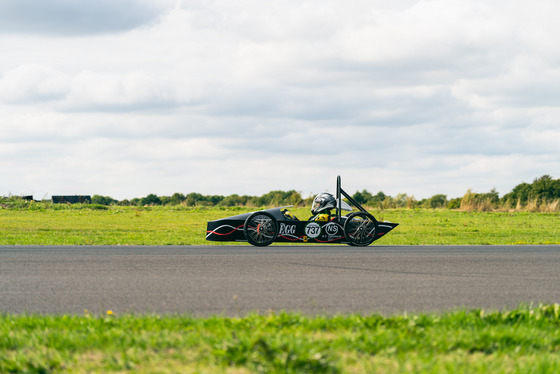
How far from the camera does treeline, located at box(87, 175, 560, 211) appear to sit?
41.1m

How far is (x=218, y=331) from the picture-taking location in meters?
5.56

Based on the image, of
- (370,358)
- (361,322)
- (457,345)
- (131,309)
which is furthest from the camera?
(131,309)

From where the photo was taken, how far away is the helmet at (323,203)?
15945mm

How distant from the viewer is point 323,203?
52.5 ft

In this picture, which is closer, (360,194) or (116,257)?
(116,257)

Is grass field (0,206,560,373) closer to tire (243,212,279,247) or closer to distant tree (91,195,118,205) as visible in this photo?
tire (243,212,279,247)

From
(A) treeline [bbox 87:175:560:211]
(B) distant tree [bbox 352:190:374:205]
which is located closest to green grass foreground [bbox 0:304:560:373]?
(A) treeline [bbox 87:175:560:211]

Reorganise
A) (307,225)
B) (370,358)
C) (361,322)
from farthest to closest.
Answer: (307,225), (361,322), (370,358)

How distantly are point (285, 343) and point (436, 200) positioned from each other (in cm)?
4808

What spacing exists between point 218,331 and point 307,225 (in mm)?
9688

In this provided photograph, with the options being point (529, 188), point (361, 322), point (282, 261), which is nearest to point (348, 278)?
point (282, 261)

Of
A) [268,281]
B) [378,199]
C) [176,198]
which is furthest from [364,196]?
[268,281]

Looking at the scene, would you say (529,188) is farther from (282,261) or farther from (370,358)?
(370,358)

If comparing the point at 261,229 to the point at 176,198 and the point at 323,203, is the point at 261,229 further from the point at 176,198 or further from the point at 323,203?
the point at 176,198
